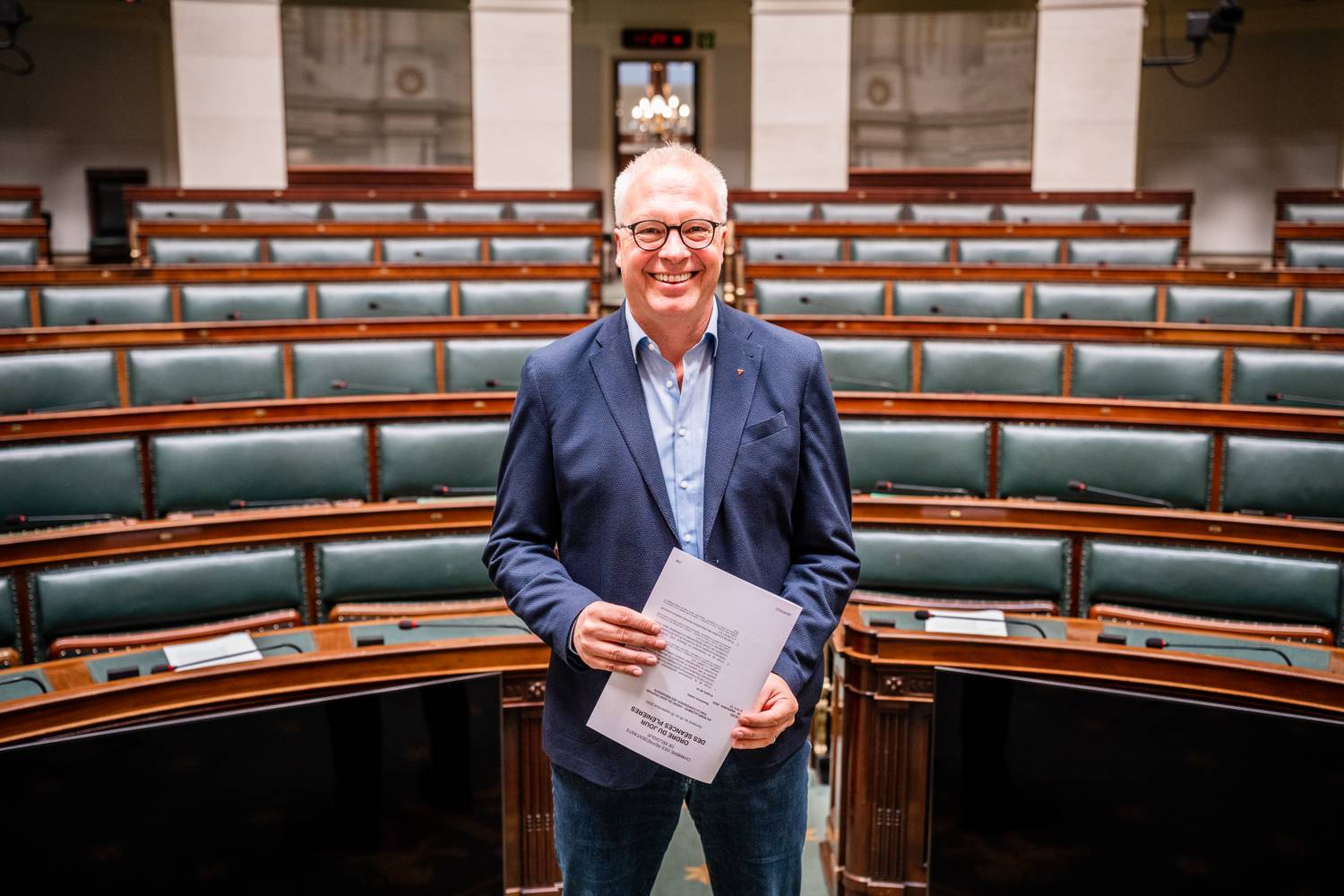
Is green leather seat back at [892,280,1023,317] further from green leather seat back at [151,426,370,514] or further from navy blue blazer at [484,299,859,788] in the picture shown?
navy blue blazer at [484,299,859,788]

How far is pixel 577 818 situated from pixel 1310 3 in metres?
7.59

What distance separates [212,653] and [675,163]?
38.9 inches

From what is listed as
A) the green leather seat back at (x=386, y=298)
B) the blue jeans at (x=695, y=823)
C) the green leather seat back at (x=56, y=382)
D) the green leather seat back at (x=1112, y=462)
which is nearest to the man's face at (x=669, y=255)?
the blue jeans at (x=695, y=823)

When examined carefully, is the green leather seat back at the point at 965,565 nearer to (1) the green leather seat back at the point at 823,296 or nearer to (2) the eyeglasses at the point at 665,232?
(2) the eyeglasses at the point at 665,232

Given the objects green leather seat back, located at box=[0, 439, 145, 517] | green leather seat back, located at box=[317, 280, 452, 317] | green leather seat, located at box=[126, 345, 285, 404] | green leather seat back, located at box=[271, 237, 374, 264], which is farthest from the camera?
green leather seat back, located at box=[271, 237, 374, 264]

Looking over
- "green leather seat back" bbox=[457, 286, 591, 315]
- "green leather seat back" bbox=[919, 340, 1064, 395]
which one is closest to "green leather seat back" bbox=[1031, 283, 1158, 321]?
"green leather seat back" bbox=[919, 340, 1064, 395]

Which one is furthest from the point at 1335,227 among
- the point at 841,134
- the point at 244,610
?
the point at 244,610

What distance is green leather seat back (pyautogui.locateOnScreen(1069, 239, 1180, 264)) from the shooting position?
382 centimetres

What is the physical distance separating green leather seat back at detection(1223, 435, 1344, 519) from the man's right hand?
1888 millimetres

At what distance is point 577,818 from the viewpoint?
2.81 feet

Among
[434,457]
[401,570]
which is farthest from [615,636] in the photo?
[434,457]

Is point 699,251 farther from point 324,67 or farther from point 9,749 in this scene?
point 324,67

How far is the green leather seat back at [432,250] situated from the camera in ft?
13.0

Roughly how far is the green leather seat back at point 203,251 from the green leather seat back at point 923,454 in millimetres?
2499
